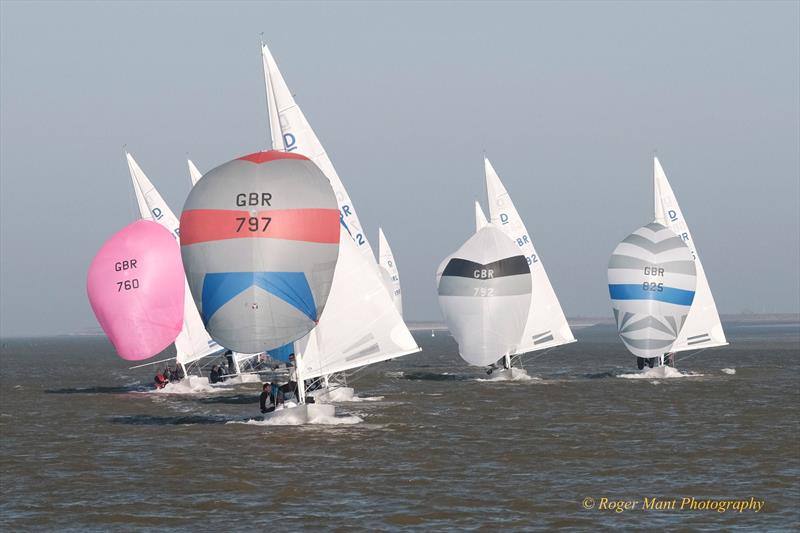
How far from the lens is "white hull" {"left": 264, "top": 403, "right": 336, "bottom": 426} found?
129ft

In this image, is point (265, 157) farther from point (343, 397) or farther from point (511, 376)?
point (511, 376)

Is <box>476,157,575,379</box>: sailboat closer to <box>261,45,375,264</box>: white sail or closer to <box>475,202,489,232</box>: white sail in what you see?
<box>475,202,489,232</box>: white sail

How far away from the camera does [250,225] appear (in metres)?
35.5

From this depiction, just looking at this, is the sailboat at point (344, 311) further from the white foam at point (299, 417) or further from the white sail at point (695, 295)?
the white sail at point (695, 295)

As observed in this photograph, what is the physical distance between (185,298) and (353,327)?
2364 cm

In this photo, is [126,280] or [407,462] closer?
[407,462]

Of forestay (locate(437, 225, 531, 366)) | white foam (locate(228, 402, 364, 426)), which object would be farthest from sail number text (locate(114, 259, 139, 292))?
forestay (locate(437, 225, 531, 366))

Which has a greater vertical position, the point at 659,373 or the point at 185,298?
the point at 185,298

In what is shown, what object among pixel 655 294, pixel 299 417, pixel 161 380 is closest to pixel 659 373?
pixel 655 294

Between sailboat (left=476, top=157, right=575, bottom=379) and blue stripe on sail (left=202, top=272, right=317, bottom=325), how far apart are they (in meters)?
33.3

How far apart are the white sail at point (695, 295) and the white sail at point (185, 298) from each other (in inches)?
1076

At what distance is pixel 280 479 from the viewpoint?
29.8 m

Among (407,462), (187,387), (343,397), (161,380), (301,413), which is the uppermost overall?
(161,380)

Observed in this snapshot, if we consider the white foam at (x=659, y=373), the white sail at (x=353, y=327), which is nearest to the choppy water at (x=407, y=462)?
the white sail at (x=353, y=327)
